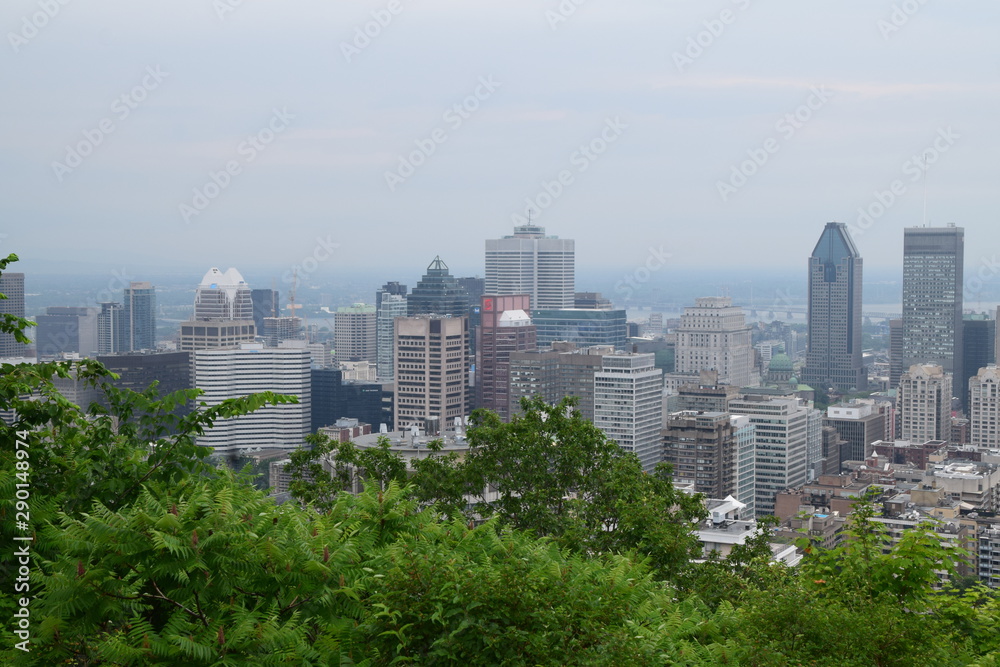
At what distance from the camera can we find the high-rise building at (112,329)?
5862cm

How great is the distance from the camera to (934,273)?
236 ft

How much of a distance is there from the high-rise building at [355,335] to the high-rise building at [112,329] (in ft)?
50.3

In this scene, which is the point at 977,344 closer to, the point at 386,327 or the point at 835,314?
the point at 835,314

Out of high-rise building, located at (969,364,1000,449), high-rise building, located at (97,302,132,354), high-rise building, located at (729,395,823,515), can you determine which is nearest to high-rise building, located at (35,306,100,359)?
high-rise building, located at (97,302,132,354)

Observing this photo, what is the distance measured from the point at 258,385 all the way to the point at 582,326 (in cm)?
2727

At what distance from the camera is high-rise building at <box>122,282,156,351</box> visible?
60781mm

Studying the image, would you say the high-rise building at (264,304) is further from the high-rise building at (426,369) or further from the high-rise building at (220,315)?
the high-rise building at (426,369)

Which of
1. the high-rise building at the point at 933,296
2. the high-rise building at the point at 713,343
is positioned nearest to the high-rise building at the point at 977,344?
the high-rise building at the point at 933,296

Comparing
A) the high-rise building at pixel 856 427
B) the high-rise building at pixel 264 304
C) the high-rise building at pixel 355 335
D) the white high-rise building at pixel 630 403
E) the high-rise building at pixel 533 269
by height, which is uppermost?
the high-rise building at pixel 533 269

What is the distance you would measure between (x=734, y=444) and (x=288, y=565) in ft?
128

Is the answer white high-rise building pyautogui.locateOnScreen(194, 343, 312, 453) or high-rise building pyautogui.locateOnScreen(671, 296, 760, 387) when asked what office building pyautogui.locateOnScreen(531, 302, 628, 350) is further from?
white high-rise building pyautogui.locateOnScreen(194, 343, 312, 453)

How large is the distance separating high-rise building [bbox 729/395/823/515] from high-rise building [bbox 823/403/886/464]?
3.69 m

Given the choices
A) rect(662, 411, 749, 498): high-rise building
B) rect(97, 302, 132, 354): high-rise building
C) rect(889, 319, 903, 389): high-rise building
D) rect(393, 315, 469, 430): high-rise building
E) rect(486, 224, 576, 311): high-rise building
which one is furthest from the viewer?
rect(486, 224, 576, 311): high-rise building

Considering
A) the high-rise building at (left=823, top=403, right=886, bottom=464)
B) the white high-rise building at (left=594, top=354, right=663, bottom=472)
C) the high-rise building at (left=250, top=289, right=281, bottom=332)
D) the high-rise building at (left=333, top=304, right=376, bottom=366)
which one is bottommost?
the high-rise building at (left=823, top=403, right=886, bottom=464)
